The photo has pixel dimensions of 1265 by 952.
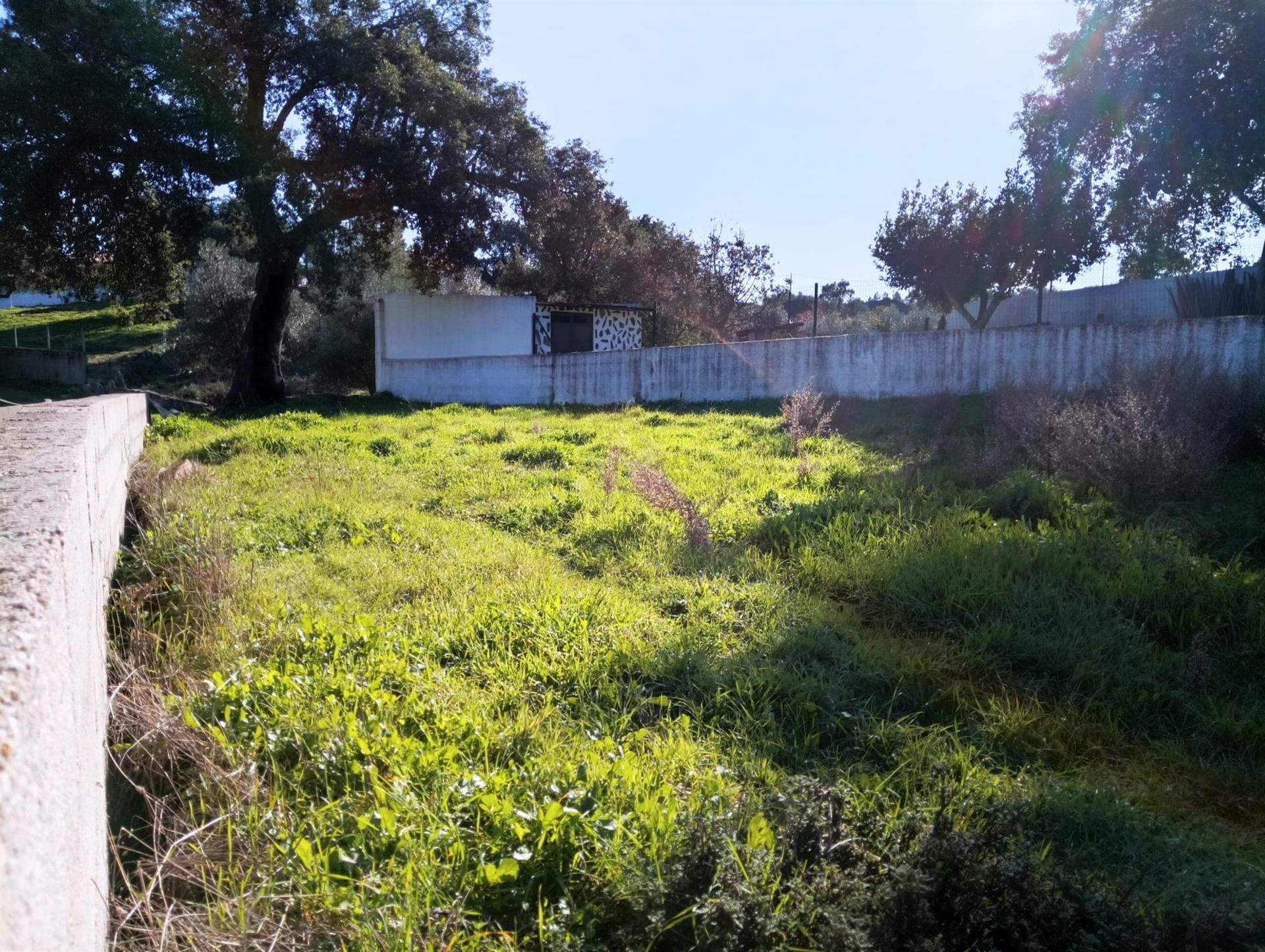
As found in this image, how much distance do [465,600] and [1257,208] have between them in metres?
18.1

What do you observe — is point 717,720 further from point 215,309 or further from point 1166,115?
point 215,309

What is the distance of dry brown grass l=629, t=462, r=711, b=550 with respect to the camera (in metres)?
5.40

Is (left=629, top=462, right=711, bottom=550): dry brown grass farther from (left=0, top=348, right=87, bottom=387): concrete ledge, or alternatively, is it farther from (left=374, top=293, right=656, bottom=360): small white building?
(left=0, top=348, right=87, bottom=387): concrete ledge

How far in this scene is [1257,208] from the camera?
15.4m

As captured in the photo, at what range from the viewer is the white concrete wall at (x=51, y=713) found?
100 cm

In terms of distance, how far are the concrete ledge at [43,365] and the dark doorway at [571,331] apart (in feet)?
50.2

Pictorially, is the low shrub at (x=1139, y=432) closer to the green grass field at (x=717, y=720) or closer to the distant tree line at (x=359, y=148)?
the green grass field at (x=717, y=720)

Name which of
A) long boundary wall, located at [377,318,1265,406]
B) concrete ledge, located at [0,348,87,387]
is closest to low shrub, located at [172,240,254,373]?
concrete ledge, located at [0,348,87,387]

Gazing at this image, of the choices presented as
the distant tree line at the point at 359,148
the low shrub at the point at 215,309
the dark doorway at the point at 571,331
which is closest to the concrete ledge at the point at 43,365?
the low shrub at the point at 215,309

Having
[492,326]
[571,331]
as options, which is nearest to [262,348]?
[492,326]

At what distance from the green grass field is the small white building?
48.4ft

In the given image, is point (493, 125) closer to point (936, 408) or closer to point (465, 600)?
point (936, 408)

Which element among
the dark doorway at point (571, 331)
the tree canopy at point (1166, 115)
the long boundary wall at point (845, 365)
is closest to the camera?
the long boundary wall at point (845, 365)

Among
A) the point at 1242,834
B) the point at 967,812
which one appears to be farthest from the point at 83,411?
the point at 1242,834
